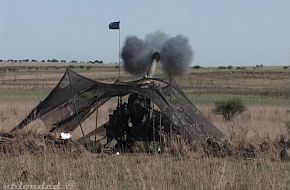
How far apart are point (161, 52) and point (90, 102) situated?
8.79ft

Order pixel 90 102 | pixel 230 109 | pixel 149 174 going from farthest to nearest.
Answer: pixel 230 109, pixel 90 102, pixel 149 174

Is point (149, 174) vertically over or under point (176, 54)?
under

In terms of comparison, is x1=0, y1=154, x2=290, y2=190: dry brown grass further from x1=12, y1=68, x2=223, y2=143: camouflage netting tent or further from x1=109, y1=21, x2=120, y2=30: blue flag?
x1=109, y1=21, x2=120, y2=30: blue flag

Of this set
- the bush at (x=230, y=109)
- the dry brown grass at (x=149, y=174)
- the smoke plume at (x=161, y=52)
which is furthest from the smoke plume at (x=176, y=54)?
the bush at (x=230, y=109)

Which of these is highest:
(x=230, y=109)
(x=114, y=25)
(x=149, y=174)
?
(x=114, y=25)

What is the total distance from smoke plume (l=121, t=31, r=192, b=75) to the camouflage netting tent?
1.00 m

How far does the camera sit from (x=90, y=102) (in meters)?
17.0

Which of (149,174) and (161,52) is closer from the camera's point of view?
(149,174)

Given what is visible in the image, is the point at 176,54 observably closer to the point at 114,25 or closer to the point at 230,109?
the point at 114,25

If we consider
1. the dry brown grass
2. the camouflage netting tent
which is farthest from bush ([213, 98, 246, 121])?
the dry brown grass

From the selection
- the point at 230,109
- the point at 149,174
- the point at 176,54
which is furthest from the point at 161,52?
the point at 230,109

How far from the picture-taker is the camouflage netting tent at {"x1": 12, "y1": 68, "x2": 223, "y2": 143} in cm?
1586

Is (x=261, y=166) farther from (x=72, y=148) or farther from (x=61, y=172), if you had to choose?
(x=72, y=148)

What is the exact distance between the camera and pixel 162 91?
16.5 meters
